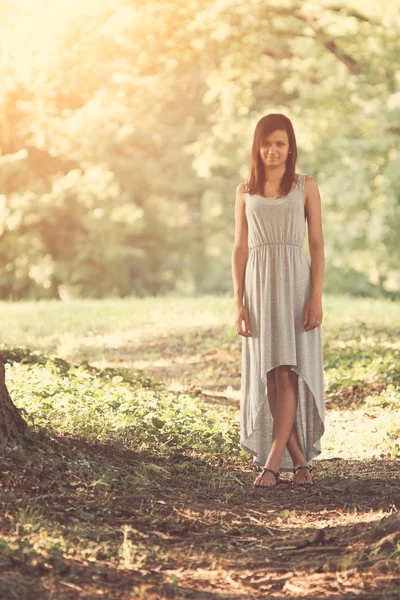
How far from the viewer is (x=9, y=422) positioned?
532 cm

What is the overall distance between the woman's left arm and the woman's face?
22 centimetres

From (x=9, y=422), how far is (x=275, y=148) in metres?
2.24

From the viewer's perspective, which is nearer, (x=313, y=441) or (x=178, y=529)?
(x=178, y=529)

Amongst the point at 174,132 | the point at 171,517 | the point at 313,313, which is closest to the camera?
Answer: the point at 171,517

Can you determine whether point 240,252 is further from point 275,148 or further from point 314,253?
point 275,148

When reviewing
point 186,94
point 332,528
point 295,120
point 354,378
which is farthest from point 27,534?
point 186,94

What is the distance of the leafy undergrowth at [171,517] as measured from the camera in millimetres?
3709

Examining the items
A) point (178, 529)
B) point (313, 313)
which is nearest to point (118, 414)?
point (313, 313)

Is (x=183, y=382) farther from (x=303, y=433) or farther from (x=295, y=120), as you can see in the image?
(x=295, y=120)

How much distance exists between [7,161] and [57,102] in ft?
9.56

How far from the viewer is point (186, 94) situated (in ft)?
136

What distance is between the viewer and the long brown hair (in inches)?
228

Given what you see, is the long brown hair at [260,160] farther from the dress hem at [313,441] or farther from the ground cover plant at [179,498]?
the ground cover plant at [179,498]

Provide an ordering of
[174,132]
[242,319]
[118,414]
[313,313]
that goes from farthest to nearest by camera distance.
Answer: [174,132] → [118,414] → [242,319] → [313,313]
